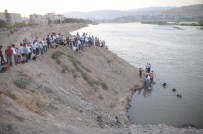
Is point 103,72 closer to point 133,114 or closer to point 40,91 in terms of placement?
point 133,114

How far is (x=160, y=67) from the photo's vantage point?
→ 135 feet

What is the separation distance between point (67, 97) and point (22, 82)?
4.22 meters

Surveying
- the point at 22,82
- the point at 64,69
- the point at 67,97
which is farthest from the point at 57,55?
the point at 22,82

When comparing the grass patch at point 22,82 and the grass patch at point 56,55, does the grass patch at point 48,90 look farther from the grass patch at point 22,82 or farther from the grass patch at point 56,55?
the grass patch at point 56,55

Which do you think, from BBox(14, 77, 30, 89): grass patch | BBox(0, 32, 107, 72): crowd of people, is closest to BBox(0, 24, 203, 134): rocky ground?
BBox(14, 77, 30, 89): grass patch

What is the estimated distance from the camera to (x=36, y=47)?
23484 mm

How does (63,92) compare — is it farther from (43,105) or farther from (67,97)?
(43,105)

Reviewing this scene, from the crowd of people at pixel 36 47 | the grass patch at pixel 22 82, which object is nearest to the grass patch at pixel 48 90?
the grass patch at pixel 22 82

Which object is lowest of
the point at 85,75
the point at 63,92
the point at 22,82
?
the point at 63,92

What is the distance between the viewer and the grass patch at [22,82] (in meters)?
17.3

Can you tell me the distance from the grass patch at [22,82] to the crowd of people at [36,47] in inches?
69.1

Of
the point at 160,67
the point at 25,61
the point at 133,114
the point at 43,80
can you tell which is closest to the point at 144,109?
the point at 133,114

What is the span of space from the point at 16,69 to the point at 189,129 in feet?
51.2

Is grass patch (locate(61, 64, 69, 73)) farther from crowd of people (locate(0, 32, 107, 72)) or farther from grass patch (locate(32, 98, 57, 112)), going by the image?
grass patch (locate(32, 98, 57, 112))
